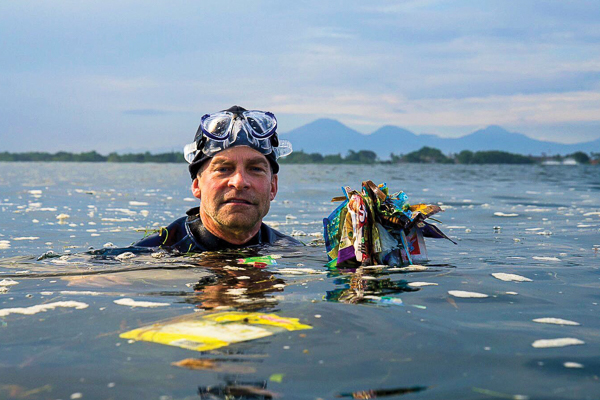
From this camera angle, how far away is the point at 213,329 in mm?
3611

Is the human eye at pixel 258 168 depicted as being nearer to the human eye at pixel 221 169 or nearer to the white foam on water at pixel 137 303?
→ the human eye at pixel 221 169

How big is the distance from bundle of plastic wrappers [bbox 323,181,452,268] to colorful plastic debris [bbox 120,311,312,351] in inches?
78.7

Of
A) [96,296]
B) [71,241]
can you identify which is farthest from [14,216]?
[96,296]

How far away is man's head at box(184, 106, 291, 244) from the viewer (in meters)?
6.60

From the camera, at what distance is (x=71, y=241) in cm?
1057

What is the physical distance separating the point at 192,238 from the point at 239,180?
1.10m

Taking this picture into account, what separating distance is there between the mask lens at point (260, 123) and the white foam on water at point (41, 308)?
9.77ft

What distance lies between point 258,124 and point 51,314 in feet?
11.2

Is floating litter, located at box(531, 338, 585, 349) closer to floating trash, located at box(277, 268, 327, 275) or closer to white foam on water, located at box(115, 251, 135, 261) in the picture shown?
floating trash, located at box(277, 268, 327, 275)

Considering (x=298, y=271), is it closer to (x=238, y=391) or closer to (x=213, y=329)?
(x=213, y=329)

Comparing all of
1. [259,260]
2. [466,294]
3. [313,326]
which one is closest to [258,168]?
[259,260]

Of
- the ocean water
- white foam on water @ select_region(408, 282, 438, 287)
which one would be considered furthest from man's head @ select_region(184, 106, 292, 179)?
white foam on water @ select_region(408, 282, 438, 287)

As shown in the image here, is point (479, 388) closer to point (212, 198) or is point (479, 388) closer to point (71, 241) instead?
point (212, 198)

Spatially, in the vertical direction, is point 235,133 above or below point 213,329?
above
